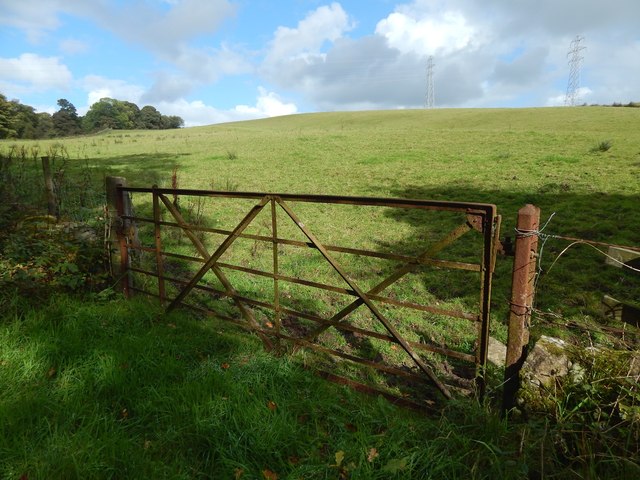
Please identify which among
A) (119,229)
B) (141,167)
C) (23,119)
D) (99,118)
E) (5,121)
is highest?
(99,118)

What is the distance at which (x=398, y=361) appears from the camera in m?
4.85

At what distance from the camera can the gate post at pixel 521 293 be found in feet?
9.38

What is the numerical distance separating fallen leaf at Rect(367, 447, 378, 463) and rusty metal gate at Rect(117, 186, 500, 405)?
887 millimetres

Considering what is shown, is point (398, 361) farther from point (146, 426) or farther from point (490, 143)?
point (490, 143)

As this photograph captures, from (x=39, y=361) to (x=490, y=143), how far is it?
69.0 ft

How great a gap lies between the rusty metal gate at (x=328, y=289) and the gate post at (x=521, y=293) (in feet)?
0.59

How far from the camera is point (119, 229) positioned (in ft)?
17.6

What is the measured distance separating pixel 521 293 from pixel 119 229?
193 inches

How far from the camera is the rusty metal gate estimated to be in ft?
10.2

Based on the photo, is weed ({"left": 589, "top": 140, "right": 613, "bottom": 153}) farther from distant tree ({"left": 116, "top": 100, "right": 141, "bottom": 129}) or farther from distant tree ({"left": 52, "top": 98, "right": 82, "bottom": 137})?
distant tree ({"left": 116, "top": 100, "right": 141, "bottom": 129})

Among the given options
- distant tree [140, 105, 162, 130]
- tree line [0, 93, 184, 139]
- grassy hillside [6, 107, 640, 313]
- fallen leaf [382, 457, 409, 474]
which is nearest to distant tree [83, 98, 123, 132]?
tree line [0, 93, 184, 139]

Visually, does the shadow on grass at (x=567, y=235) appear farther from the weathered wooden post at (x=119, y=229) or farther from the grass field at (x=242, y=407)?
the weathered wooden post at (x=119, y=229)

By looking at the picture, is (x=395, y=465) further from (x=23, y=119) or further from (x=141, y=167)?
(x=23, y=119)

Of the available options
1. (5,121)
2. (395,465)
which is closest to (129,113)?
(5,121)
